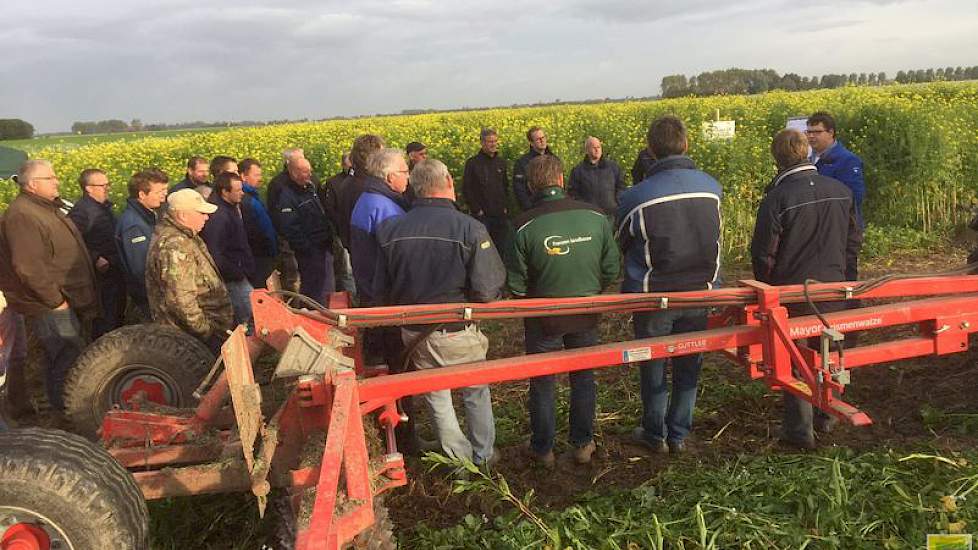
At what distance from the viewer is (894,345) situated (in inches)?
155

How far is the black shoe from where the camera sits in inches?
184

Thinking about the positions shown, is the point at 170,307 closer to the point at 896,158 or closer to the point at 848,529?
the point at 848,529

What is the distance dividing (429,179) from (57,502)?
8.10 ft

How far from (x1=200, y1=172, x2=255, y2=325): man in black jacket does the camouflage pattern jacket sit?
3.91 ft

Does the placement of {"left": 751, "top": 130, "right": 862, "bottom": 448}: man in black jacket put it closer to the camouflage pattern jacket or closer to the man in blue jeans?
the man in blue jeans

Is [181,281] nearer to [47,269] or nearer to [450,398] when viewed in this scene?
[47,269]

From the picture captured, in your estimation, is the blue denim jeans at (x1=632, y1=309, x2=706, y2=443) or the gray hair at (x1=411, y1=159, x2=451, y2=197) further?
the blue denim jeans at (x1=632, y1=309, x2=706, y2=443)

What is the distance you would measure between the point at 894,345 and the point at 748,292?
959 millimetres

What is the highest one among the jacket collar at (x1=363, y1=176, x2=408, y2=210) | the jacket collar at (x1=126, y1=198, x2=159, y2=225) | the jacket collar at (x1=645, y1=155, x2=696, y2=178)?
the jacket collar at (x1=645, y1=155, x2=696, y2=178)

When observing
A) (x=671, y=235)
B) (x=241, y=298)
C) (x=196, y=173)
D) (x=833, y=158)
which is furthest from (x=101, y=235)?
(x=833, y=158)

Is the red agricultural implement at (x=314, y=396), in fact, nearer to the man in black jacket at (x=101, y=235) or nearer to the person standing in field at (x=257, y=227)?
the man in black jacket at (x=101, y=235)

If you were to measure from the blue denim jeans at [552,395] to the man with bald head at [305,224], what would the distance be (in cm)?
382

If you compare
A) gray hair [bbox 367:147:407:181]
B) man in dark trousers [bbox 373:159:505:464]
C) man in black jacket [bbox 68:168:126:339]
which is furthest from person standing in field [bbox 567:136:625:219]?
man in black jacket [bbox 68:168:126:339]

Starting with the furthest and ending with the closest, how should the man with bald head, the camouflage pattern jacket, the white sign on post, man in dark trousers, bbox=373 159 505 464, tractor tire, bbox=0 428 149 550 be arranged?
the white sign on post, the man with bald head, the camouflage pattern jacket, man in dark trousers, bbox=373 159 505 464, tractor tire, bbox=0 428 149 550
